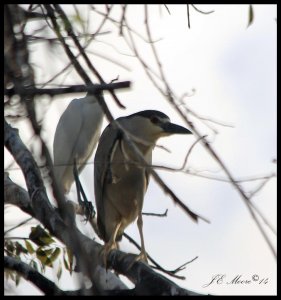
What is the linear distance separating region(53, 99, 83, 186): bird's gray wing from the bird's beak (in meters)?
1.11

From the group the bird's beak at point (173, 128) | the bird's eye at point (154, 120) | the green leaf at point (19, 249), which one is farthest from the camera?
the bird's eye at point (154, 120)

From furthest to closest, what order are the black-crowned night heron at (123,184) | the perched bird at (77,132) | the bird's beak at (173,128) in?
1. the perched bird at (77,132)
2. the black-crowned night heron at (123,184)
3. the bird's beak at (173,128)

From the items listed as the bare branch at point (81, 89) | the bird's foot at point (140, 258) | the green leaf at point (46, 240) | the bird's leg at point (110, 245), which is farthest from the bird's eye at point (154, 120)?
the bare branch at point (81, 89)

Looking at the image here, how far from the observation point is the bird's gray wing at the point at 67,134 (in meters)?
4.68

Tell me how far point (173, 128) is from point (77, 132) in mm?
1498

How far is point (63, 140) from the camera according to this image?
15.8ft

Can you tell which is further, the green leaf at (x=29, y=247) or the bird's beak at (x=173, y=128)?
the bird's beak at (x=173, y=128)

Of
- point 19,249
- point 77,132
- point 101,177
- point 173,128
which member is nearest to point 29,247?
point 19,249

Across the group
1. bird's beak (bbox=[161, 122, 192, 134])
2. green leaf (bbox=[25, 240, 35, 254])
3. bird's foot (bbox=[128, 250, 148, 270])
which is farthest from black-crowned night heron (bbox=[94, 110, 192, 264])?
green leaf (bbox=[25, 240, 35, 254])

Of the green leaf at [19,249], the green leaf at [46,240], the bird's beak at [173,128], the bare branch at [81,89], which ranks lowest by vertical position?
the green leaf at [19,249]

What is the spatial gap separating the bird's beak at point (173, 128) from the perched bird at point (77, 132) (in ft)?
3.53

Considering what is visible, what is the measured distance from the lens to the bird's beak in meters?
3.41

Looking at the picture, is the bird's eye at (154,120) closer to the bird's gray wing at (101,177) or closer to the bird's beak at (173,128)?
the bird's beak at (173,128)
